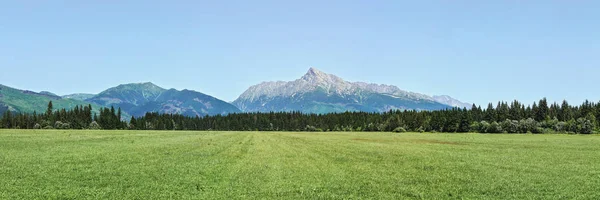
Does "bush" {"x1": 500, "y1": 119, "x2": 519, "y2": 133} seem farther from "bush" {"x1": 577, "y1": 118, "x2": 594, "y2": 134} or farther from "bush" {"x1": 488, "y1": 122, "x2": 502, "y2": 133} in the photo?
"bush" {"x1": 577, "y1": 118, "x2": 594, "y2": 134}

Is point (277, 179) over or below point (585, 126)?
below

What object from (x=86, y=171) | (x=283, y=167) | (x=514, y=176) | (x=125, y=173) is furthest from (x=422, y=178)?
(x=86, y=171)

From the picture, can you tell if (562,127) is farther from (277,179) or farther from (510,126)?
(277,179)

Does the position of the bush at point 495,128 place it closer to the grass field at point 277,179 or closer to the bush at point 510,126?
the bush at point 510,126

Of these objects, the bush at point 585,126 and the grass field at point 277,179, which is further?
the bush at point 585,126

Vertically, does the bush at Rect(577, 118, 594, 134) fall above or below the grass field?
above

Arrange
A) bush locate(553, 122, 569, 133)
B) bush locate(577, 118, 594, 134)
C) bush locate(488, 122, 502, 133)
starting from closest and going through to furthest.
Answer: bush locate(577, 118, 594, 134) → bush locate(553, 122, 569, 133) → bush locate(488, 122, 502, 133)

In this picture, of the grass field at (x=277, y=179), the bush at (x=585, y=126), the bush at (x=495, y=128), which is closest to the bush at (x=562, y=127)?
the bush at (x=585, y=126)

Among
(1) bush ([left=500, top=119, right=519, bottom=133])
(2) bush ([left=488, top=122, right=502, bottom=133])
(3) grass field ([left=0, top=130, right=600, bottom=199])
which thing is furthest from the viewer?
(2) bush ([left=488, top=122, right=502, bottom=133])

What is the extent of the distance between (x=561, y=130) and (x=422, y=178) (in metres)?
183

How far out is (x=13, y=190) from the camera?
21500 millimetres

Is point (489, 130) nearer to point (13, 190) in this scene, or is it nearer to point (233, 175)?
point (233, 175)

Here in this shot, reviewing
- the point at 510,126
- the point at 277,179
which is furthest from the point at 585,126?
the point at 277,179

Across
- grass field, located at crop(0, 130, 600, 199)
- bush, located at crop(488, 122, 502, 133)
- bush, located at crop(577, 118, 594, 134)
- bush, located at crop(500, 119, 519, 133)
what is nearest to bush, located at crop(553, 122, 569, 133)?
bush, located at crop(577, 118, 594, 134)
